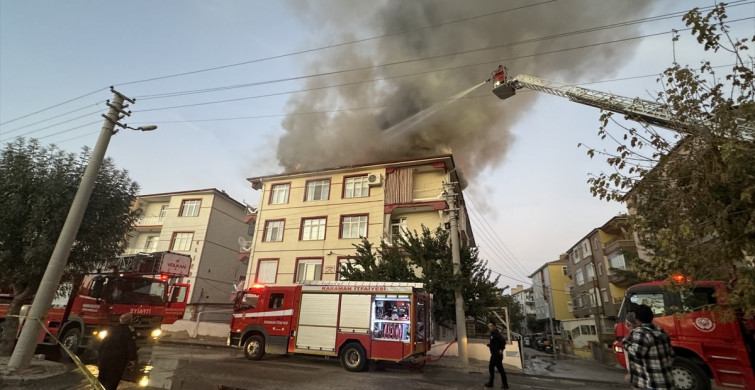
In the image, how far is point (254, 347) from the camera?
41.9 feet

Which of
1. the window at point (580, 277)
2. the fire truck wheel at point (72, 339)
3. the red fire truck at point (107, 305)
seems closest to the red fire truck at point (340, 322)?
the red fire truck at point (107, 305)

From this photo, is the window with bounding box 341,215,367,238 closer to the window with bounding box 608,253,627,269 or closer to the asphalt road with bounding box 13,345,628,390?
the asphalt road with bounding box 13,345,628,390

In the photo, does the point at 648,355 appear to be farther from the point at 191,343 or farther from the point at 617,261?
the point at 617,261

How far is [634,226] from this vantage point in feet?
20.7

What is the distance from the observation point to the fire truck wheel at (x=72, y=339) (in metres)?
11.5

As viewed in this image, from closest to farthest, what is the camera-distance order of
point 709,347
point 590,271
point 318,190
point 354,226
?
point 709,347 → point 354,226 → point 318,190 → point 590,271

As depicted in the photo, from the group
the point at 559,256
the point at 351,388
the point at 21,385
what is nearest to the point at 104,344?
the point at 21,385

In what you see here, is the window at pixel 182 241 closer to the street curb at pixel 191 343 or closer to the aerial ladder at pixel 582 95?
the street curb at pixel 191 343

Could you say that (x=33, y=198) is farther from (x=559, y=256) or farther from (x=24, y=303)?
(x=559, y=256)

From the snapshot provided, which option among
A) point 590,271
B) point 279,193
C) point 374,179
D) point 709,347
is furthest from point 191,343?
point 590,271

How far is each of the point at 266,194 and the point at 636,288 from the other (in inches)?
920

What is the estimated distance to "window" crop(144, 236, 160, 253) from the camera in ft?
95.8

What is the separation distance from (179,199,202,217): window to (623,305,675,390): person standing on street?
30.3 meters

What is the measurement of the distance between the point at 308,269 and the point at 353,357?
1192cm
